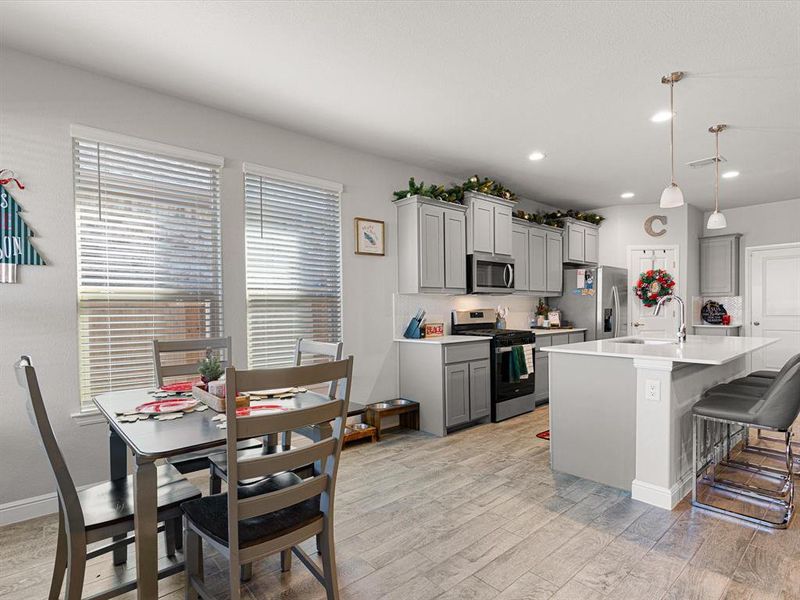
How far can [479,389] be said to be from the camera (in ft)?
15.0

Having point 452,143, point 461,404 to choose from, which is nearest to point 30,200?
point 452,143

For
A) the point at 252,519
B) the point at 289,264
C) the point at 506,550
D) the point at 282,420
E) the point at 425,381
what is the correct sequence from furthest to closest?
the point at 425,381 < the point at 289,264 < the point at 506,550 < the point at 252,519 < the point at 282,420

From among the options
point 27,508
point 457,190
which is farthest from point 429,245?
point 27,508

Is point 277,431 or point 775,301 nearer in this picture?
point 277,431

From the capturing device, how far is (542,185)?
18.7ft

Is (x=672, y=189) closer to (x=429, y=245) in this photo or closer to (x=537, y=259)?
(x=429, y=245)

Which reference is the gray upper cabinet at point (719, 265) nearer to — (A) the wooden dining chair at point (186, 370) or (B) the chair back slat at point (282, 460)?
(A) the wooden dining chair at point (186, 370)

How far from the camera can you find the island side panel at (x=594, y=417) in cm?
294

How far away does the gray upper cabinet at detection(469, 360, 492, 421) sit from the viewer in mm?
4477

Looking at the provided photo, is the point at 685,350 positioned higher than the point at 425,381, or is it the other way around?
the point at 685,350

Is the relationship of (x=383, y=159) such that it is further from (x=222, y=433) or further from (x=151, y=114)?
(x=222, y=433)

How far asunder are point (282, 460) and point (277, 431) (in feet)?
0.41

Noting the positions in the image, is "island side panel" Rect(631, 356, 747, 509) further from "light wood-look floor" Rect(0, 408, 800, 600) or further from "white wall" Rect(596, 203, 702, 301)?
"white wall" Rect(596, 203, 702, 301)

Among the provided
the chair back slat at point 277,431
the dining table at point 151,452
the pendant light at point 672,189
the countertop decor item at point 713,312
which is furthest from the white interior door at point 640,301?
the dining table at point 151,452
